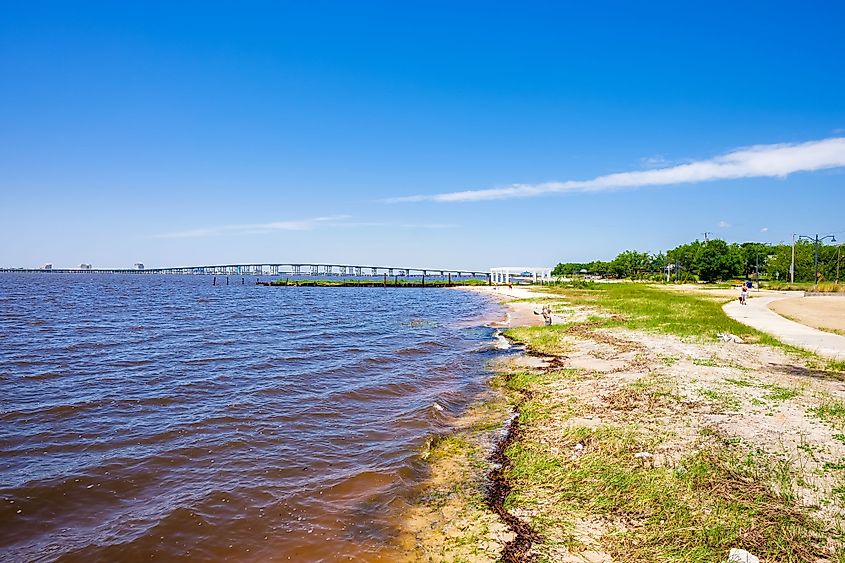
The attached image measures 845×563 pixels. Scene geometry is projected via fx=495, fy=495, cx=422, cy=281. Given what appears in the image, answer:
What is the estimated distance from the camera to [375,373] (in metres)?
19.8

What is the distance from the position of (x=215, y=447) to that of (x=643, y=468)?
8993mm

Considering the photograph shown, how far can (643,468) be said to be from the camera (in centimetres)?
810

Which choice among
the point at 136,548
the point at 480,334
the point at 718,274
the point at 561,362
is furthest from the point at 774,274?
the point at 136,548

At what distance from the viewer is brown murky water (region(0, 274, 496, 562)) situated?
25.1ft

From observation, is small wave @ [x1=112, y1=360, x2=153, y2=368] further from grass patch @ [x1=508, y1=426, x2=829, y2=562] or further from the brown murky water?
grass patch @ [x1=508, y1=426, x2=829, y2=562]

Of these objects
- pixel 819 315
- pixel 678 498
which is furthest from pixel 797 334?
pixel 678 498

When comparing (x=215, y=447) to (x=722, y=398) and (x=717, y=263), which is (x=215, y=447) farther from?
(x=717, y=263)

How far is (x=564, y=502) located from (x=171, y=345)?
24.4 meters

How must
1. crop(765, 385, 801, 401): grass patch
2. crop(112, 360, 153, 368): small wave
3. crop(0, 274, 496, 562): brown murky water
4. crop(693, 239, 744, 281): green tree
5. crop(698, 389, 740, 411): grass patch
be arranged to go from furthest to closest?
crop(693, 239, 744, 281): green tree
crop(112, 360, 153, 368): small wave
crop(765, 385, 801, 401): grass patch
crop(698, 389, 740, 411): grass patch
crop(0, 274, 496, 562): brown murky water

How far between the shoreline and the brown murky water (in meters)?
1.29

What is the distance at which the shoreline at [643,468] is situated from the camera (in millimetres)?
6230

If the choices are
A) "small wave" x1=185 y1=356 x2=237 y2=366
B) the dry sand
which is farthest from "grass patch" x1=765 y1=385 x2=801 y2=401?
"small wave" x1=185 y1=356 x2=237 y2=366

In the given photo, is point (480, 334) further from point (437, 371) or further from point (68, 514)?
point (68, 514)

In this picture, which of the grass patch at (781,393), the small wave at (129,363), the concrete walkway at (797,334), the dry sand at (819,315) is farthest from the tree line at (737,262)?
the small wave at (129,363)
